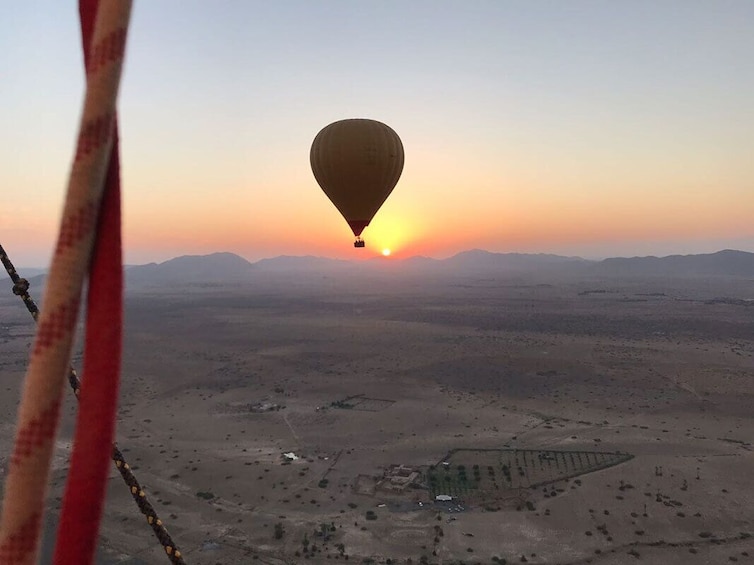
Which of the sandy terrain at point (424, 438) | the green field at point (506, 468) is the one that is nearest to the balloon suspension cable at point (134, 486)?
the sandy terrain at point (424, 438)

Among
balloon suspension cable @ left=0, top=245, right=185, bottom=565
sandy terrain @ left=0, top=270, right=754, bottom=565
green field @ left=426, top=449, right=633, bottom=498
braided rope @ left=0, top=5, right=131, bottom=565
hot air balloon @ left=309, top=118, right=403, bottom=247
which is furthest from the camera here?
green field @ left=426, top=449, right=633, bottom=498

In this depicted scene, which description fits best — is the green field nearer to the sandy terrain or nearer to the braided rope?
the sandy terrain

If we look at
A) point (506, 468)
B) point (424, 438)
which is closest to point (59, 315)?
point (506, 468)

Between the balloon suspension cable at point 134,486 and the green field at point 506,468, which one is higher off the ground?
the balloon suspension cable at point 134,486

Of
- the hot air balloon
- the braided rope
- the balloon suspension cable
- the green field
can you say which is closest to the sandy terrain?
the green field

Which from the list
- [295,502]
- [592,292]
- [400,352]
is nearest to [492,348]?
[400,352]

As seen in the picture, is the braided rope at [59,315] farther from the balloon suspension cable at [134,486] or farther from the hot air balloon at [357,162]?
the hot air balloon at [357,162]

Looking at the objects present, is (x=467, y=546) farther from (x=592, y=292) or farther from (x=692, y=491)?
(x=592, y=292)
